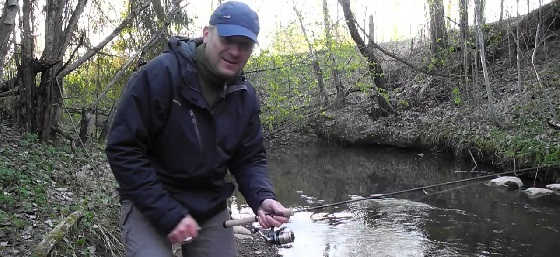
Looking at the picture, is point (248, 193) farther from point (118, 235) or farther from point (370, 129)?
point (370, 129)

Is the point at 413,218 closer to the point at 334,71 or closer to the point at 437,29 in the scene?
the point at 437,29

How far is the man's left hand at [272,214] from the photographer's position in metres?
2.57

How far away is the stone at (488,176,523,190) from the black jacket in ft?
28.8

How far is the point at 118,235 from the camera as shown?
17.6 feet

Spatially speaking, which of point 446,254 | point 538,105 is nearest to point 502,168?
point 538,105

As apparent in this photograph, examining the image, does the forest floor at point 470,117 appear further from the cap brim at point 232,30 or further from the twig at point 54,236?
the cap brim at point 232,30

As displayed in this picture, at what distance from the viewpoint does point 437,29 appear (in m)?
16.8

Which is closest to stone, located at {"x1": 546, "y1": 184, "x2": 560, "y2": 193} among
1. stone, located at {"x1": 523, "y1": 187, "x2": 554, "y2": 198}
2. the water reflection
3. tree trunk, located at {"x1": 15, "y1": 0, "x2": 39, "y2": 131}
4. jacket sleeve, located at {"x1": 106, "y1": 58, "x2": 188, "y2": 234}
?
stone, located at {"x1": 523, "y1": 187, "x2": 554, "y2": 198}

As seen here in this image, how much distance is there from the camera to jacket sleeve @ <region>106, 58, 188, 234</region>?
2209 millimetres

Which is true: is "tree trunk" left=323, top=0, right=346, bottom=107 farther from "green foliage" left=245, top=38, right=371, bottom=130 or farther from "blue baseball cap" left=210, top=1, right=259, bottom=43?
"blue baseball cap" left=210, top=1, right=259, bottom=43

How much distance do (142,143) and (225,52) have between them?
1.83 feet

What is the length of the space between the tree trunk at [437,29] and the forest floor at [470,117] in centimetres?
78

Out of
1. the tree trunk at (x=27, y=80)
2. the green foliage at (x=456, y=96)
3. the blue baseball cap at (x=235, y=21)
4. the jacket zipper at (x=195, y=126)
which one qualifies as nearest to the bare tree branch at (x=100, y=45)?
the tree trunk at (x=27, y=80)

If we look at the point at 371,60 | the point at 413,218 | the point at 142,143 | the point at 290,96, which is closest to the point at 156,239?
the point at 142,143
